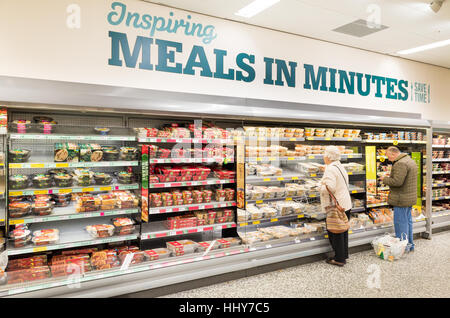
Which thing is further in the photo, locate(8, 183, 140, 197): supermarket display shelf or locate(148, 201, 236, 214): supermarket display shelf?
locate(148, 201, 236, 214): supermarket display shelf

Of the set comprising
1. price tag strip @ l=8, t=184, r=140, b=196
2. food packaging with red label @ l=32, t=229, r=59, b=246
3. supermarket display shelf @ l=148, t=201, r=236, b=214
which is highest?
price tag strip @ l=8, t=184, r=140, b=196

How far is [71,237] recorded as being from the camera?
3387 mm

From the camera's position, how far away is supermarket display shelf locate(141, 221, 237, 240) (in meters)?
3.68

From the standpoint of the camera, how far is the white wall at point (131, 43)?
3463mm

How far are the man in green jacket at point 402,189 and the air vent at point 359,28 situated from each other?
79.9 inches

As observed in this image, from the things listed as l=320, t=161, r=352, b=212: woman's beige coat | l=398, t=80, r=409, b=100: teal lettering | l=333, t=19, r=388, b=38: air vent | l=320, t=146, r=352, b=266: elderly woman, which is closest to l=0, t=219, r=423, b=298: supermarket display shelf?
l=320, t=146, r=352, b=266: elderly woman

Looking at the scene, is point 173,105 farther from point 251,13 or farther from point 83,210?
point 251,13

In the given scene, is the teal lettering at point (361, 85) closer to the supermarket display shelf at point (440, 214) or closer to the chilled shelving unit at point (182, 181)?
the supermarket display shelf at point (440, 214)

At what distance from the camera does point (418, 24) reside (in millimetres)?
5121

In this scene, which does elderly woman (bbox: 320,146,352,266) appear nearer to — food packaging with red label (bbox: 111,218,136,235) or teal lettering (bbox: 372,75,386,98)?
food packaging with red label (bbox: 111,218,136,235)

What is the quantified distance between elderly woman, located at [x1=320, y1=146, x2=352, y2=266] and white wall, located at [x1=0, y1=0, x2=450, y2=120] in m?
1.49

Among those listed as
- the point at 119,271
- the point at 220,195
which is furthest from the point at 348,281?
the point at 119,271

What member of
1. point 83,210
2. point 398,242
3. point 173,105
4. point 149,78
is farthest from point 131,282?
point 398,242

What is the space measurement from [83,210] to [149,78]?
1862 millimetres
